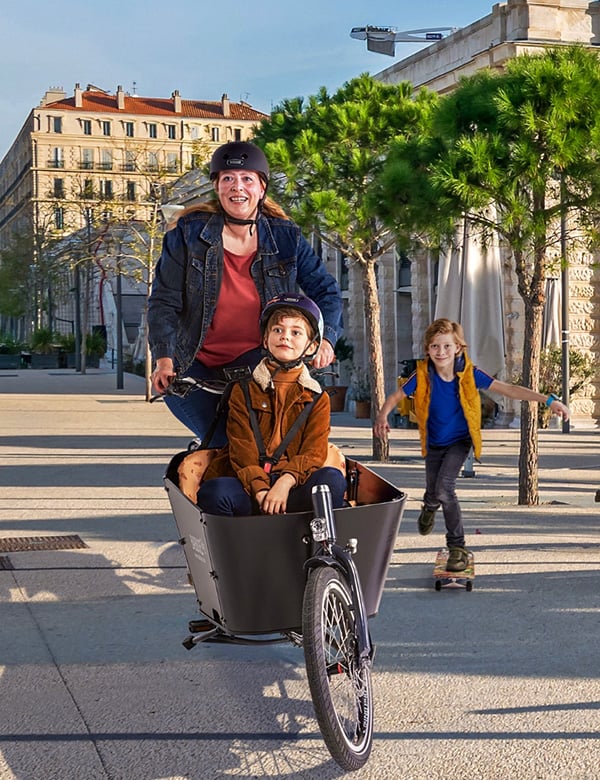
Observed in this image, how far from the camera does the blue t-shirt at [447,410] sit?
7.25 metres

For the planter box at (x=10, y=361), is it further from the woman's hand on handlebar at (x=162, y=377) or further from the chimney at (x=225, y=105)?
the chimney at (x=225, y=105)

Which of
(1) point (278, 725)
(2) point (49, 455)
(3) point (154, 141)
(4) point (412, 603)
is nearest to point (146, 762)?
(1) point (278, 725)

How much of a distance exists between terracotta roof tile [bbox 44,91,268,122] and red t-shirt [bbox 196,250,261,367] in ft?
415

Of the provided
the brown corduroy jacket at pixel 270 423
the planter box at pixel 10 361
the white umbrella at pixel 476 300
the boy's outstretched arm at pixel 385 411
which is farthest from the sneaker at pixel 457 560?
the planter box at pixel 10 361

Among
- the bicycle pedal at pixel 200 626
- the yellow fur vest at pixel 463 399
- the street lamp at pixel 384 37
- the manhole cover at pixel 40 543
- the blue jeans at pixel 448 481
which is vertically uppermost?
the street lamp at pixel 384 37

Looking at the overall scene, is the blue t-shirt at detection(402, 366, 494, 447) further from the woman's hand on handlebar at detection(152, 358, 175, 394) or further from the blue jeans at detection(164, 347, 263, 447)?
the woman's hand on handlebar at detection(152, 358, 175, 394)

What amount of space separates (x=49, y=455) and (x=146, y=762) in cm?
1216

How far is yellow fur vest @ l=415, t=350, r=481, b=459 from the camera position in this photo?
7.19 m

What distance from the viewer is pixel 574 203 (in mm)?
10805

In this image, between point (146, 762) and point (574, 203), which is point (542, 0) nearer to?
point (574, 203)

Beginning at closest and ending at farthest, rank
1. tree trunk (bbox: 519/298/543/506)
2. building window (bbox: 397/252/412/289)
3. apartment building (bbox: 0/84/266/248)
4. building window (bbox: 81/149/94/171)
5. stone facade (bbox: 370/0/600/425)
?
tree trunk (bbox: 519/298/543/506) < stone facade (bbox: 370/0/600/425) < building window (bbox: 397/252/412/289) < apartment building (bbox: 0/84/266/248) < building window (bbox: 81/149/94/171)

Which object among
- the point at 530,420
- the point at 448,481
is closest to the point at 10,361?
the point at 530,420

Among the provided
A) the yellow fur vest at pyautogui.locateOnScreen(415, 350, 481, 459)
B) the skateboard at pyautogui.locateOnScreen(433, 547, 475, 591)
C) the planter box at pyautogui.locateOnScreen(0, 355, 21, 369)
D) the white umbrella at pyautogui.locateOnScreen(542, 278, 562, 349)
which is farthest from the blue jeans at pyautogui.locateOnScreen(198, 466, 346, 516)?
the planter box at pyautogui.locateOnScreen(0, 355, 21, 369)

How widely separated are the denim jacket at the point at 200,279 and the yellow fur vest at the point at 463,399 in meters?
2.06
